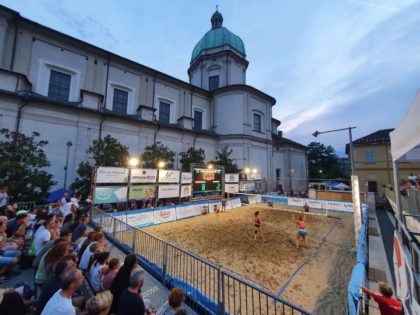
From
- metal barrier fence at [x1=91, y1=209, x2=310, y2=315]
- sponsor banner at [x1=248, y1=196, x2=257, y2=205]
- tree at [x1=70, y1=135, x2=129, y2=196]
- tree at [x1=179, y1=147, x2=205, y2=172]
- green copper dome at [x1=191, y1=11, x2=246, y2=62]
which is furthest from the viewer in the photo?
green copper dome at [x1=191, y1=11, x2=246, y2=62]

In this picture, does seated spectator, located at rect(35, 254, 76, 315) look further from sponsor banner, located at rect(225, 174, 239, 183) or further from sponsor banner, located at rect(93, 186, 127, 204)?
sponsor banner, located at rect(225, 174, 239, 183)

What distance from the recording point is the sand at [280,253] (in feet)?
21.4

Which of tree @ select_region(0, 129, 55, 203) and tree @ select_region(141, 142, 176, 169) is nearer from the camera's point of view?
tree @ select_region(0, 129, 55, 203)

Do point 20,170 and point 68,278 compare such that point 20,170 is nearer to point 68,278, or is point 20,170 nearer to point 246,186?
point 68,278

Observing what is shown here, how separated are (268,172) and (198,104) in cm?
1651

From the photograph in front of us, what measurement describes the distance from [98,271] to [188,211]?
12888mm

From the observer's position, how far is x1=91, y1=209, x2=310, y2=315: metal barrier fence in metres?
4.18

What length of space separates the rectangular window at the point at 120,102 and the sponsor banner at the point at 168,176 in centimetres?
1177

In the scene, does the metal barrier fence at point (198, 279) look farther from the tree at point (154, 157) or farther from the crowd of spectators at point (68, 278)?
the tree at point (154, 157)

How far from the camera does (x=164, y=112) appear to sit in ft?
92.5

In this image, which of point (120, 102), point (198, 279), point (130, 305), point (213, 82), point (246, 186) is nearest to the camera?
point (130, 305)

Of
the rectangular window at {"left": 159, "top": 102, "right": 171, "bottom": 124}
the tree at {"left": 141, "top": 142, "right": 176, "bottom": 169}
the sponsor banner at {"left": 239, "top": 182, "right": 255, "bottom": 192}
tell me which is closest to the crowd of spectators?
the tree at {"left": 141, "top": 142, "right": 176, "bottom": 169}

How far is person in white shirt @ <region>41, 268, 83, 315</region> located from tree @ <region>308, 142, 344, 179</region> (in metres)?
60.0

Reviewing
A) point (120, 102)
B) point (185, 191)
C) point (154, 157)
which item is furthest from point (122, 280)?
point (120, 102)
